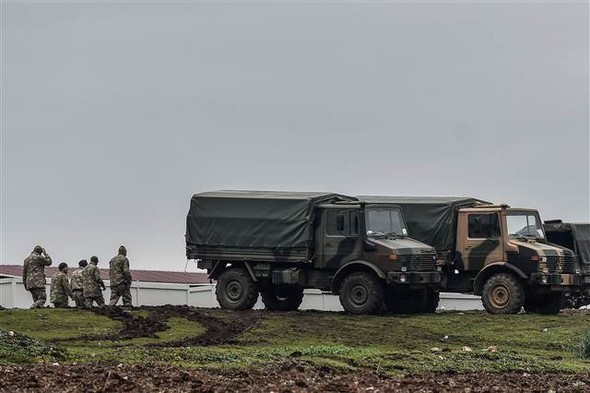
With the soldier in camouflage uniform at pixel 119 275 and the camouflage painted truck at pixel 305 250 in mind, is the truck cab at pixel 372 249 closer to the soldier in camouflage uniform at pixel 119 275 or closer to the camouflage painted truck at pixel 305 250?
the camouflage painted truck at pixel 305 250

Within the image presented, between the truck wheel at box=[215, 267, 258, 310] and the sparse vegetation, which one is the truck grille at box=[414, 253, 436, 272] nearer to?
the truck wheel at box=[215, 267, 258, 310]

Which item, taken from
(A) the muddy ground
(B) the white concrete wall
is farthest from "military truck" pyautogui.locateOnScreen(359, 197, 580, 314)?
(A) the muddy ground

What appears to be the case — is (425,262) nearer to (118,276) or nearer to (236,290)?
(236,290)

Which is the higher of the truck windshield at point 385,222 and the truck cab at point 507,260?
the truck windshield at point 385,222

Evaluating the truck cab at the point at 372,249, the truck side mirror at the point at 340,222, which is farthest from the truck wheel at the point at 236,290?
the truck side mirror at the point at 340,222

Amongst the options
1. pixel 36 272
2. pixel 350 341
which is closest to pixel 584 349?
pixel 350 341

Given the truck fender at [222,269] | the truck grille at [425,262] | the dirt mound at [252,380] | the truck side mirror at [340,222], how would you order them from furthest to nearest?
1. the truck fender at [222,269]
2. the truck side mirror at [340,222]
3. the truck grille at [425,262]
4. the dirt mound at [252,380]

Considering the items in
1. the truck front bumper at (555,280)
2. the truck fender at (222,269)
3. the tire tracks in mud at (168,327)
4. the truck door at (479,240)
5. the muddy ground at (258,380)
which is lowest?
the muddy ground at (258,380)

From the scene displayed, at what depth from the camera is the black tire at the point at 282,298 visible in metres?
37.8

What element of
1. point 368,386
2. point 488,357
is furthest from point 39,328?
point 368,386

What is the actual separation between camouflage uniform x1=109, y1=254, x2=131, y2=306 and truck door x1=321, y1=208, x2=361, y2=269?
5.63 m

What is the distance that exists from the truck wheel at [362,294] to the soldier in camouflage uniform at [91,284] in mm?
6678

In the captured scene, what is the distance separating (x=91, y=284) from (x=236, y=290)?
3.97 metres

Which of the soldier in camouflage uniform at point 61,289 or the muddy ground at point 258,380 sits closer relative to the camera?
the muddy ground at point 258,380
